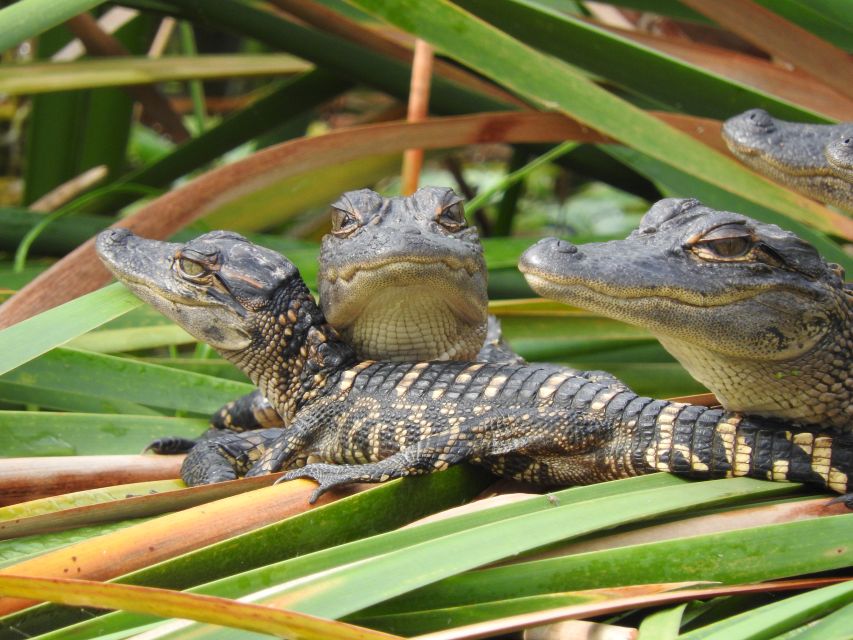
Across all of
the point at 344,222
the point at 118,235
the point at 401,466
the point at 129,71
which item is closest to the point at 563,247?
the point at 401,466

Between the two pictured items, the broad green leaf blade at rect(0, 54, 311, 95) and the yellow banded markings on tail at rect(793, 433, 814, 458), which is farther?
the broad green leaf blade at rect(0, 54, 311, 95)

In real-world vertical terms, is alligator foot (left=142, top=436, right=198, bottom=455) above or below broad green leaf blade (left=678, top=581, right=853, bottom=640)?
above

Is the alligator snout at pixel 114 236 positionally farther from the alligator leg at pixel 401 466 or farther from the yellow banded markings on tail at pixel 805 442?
the yellow banded markings on tail at pixel 805 442

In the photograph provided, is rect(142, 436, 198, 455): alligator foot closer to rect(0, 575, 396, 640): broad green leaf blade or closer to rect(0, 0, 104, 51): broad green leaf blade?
rect(0, 0, 104, 51): broad green leaf blade

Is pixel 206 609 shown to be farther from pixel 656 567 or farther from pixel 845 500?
pixel 845 500

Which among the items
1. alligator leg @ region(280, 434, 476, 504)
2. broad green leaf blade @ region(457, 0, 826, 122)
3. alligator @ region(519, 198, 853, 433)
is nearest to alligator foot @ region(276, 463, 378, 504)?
alligator leg @ region(280, 434, 476, 504)

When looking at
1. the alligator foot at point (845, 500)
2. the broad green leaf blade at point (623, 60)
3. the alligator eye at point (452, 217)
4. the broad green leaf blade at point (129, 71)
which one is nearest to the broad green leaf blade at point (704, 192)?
the broad green leaf blade at point (623, 60)

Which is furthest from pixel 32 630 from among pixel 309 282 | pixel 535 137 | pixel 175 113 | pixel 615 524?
pixel 175 113
